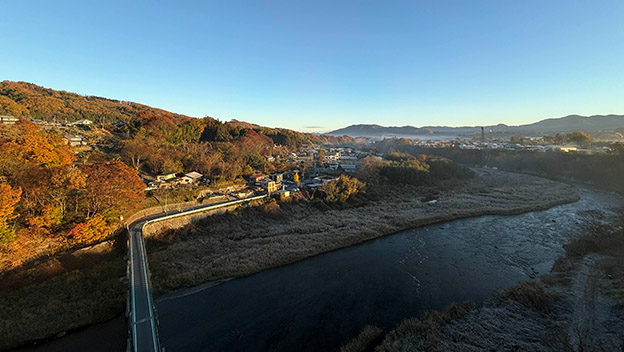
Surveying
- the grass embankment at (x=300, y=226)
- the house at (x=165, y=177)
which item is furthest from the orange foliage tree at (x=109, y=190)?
the house at (x=165, y=177)

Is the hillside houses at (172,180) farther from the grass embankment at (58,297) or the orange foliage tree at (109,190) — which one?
the grass embankment at (58,297)

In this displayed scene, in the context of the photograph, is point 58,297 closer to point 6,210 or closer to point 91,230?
point 91,230

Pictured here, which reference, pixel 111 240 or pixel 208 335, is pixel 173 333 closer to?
pixel 208 335

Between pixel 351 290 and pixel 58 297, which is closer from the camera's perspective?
pixel 58 297

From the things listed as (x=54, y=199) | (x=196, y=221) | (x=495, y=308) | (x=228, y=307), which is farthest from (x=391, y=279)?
(x=54, y=199)

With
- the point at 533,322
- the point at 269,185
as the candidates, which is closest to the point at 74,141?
the point at 269,185

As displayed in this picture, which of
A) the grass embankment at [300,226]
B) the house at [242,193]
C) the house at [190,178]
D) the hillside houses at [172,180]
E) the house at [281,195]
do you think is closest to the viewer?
the grass embankment at [300,226]
